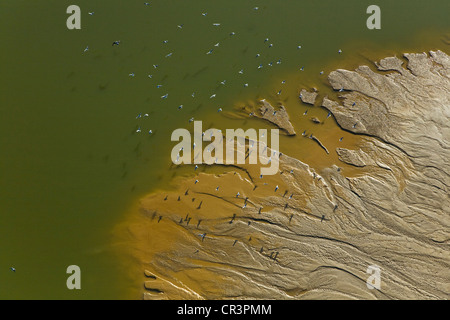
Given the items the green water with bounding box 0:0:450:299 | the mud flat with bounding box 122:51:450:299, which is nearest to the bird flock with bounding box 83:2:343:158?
the green water with bounding box 0:0:450:299

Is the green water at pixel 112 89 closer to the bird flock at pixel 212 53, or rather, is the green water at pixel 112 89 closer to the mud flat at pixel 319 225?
the bird flock at pixel 212 53

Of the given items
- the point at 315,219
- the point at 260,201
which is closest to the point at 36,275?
the point at 260,201

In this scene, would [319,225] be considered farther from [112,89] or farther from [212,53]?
Result: [112,89]

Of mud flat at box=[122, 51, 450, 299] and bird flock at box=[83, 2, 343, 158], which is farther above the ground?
bird flock at box=[83, 2, 343, 158]

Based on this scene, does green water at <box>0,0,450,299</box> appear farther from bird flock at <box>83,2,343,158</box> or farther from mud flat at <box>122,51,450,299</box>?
mud flat at <box>122,51,450,299</box>

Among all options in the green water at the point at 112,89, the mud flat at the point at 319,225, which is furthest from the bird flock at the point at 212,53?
the mud flat at the point at 319,225

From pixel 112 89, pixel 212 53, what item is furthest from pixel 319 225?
pixel 112 89

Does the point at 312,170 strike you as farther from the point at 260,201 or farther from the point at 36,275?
the point at 36,275
